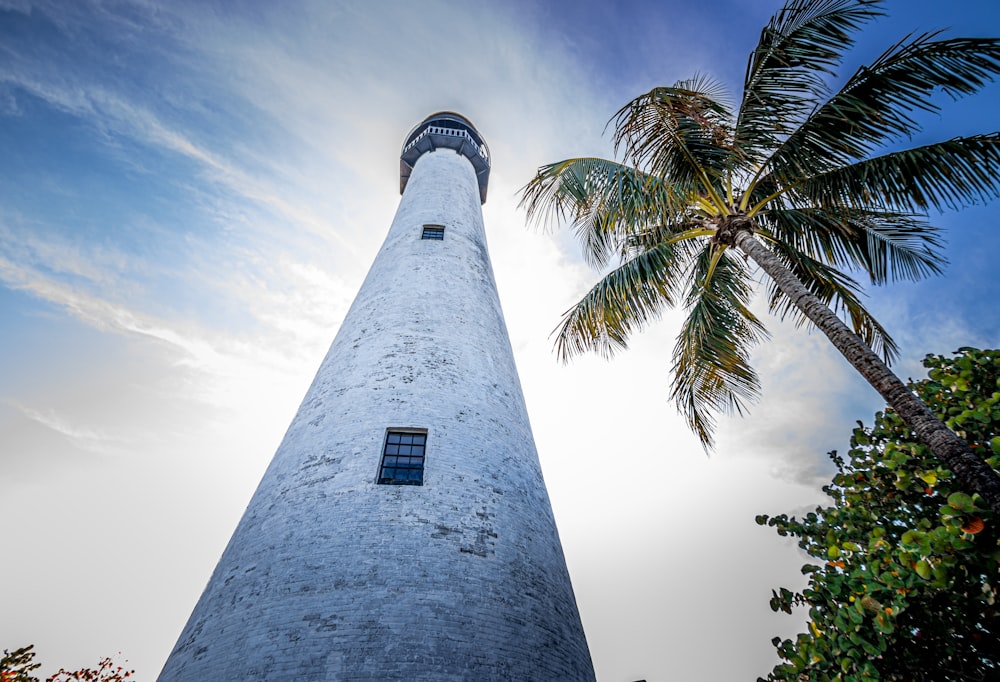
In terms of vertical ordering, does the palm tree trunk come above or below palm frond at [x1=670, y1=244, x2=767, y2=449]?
below

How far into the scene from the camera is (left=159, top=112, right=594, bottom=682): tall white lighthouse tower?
219 inches

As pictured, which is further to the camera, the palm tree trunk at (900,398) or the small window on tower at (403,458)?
the small window on tower at (403,458)

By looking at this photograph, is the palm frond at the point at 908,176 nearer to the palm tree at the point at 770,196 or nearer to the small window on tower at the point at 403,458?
the palm tree at the point at 770,196

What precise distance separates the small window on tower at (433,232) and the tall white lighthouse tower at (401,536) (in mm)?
2904

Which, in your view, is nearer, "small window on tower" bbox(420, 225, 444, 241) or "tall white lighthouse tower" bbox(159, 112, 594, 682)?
"tall white lighthouse tower" bbox(159, 112, 594, 682)

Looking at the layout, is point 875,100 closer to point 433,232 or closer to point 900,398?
point 900,398

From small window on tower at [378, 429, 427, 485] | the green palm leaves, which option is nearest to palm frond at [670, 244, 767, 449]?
the green palm leaves

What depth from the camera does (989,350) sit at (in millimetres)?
6172

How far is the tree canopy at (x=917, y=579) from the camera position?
398 cm

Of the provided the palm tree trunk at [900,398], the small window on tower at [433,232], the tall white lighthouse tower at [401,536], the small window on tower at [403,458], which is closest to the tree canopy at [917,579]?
the palm tree trunk at [900,398]

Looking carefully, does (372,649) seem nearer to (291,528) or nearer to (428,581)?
(428,581)

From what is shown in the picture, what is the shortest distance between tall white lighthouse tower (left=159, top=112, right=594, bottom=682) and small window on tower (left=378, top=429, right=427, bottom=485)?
0.9 inches

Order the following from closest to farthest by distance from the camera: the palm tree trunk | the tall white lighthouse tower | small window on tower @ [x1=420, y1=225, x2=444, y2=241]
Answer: the palm tree trunk < the tall white lighthouse tower < small window on tower @ [x1=420, y1=225, x2=444, y2=241]

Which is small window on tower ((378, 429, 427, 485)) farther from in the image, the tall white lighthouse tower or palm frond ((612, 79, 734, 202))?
palm frond ((612, 79, 734, 202))
